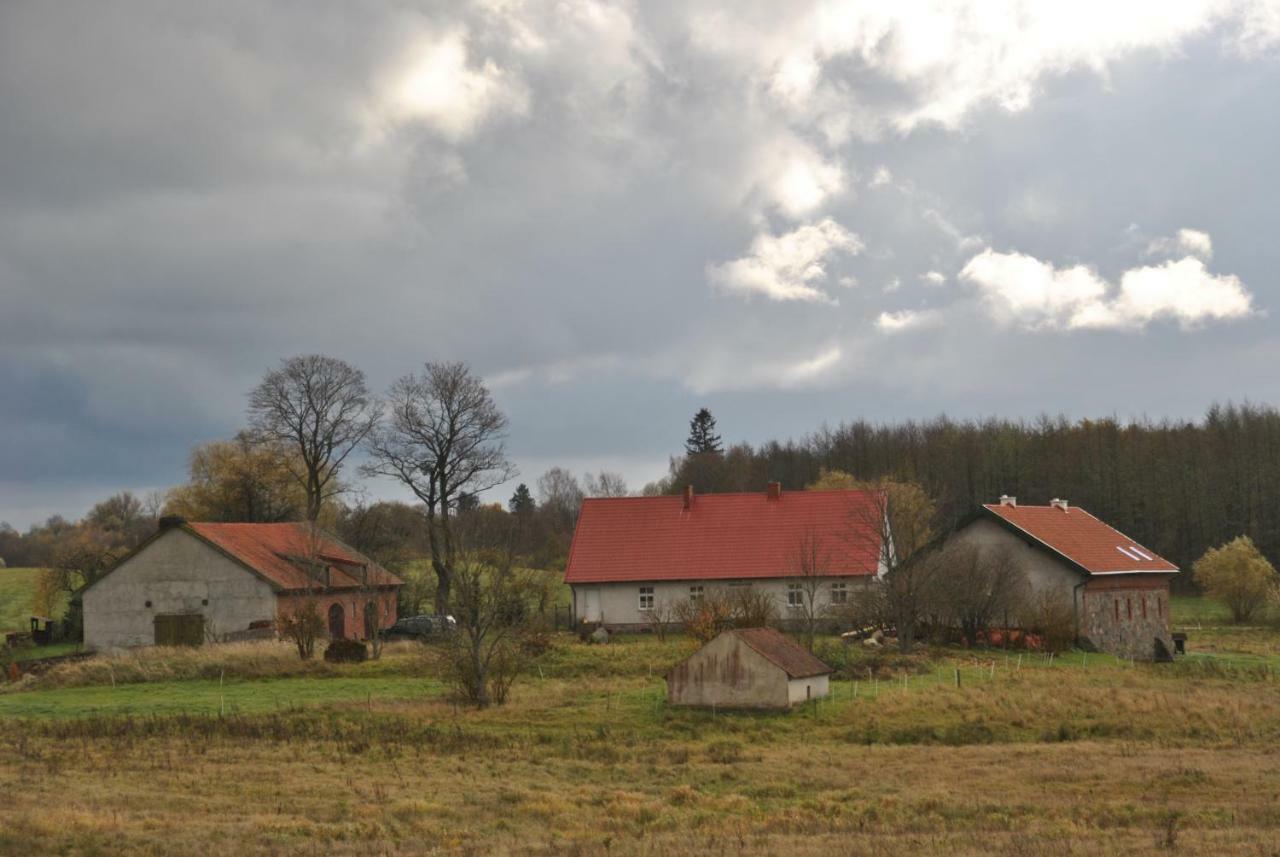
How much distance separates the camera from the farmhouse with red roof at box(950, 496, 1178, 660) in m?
48.2

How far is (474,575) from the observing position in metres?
37.0

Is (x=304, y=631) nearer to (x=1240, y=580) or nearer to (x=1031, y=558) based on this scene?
(x=1031, y=558)

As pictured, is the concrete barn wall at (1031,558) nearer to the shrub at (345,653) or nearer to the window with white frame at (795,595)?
the window with white frame at (795,595)

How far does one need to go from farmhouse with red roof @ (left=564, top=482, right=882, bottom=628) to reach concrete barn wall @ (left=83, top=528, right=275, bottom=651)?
13.6 meters

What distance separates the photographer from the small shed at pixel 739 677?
104ft

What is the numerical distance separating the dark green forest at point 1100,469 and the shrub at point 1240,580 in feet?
57.4

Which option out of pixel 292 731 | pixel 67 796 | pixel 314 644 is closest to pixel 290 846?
pixel 67 796

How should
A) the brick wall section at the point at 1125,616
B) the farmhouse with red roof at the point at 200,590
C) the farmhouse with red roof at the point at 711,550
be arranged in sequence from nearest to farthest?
the brick wall section at the point at 1125,616
the farmhouse with red roof at the point at 200,590
the farmhouse with red roof at the point at 711,550

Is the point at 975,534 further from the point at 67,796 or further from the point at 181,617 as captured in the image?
the point at 67,796

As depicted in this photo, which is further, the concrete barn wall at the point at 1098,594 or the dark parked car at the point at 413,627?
the dark parked car at the point at 413,627

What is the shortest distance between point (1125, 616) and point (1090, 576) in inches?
128

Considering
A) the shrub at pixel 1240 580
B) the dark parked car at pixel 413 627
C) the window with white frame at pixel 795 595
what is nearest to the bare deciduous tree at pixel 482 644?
the dark parked car at pixel 413 627

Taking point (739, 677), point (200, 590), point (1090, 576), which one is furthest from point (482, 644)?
point (1090, 576)

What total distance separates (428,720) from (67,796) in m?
10.8
